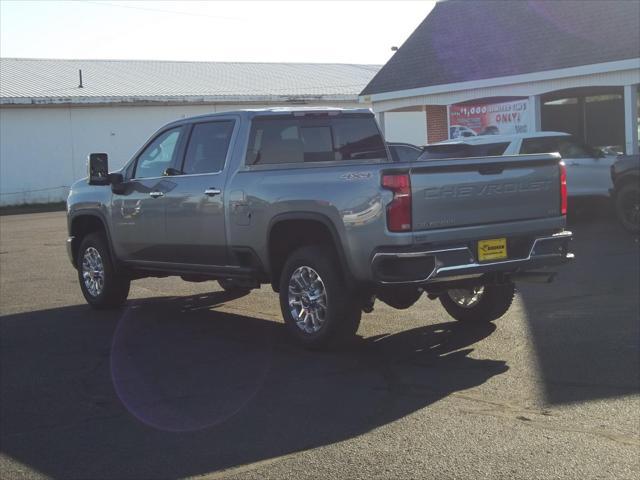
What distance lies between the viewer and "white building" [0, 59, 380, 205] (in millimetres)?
37375

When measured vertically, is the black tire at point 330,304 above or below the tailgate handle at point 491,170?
below

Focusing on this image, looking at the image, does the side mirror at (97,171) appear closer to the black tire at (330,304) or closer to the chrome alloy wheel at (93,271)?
the chrome alloy wheel at (93,271)

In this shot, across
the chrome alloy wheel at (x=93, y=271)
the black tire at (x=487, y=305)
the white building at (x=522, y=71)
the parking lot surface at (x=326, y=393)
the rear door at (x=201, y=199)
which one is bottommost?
the parking lot surface at (x=326, y=393)

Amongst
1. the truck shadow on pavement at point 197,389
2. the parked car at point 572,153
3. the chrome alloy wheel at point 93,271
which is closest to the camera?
the truck shadow on pavement at point 197,389

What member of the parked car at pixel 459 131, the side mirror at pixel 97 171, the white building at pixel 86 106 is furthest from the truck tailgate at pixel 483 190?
the white building at pixel 86 106

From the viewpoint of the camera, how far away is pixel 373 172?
7215 mm

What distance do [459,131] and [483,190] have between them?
58.8 feet

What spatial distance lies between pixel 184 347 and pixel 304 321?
3.92 feet

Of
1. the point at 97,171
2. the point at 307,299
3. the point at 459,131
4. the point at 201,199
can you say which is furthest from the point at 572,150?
the point at 307,299

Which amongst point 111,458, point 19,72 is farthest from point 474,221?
point 19,72

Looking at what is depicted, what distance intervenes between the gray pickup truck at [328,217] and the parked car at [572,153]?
754 cm

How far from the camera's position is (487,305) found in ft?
28.6

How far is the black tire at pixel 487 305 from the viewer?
8672 mm

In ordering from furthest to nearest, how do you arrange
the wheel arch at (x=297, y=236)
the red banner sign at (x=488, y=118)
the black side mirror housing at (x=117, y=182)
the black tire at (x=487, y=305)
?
the red banner sign at (x=488, y=118), the black side mirror housing at (x=117, y=182), the black tire at (x=487, y=305), the wheel arch at (x=297, y=236)
